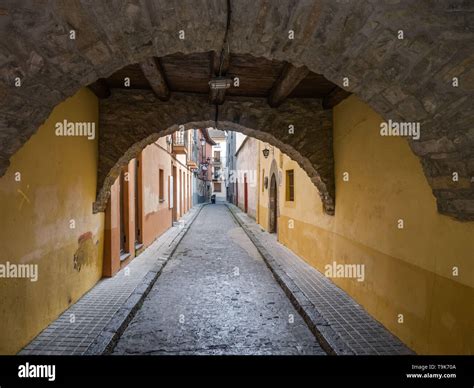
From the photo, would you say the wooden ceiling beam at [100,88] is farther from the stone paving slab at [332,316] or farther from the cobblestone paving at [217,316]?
the stone paving slab at [332,316]

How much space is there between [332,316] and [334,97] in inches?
145

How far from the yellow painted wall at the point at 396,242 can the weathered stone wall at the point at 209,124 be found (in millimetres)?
302

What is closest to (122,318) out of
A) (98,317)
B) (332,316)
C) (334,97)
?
(98,317)

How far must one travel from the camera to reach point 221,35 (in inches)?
86.4

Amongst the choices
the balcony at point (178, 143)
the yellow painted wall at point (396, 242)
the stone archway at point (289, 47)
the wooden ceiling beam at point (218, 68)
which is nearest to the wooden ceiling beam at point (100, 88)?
the wooden ceiling beam at point (218, 68)

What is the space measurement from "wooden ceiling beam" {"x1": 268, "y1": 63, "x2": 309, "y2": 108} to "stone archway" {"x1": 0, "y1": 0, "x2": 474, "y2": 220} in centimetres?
191

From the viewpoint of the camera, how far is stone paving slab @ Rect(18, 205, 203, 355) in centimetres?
Answer: 338

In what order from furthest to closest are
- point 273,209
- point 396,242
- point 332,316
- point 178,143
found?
point 178,143 → point 273,209 → point 332,316 → point 396,242

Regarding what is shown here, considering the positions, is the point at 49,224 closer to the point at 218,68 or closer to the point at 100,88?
the point at 100,88

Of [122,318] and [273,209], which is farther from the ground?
[273,209]

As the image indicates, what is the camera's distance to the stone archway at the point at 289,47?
1794 millimetres

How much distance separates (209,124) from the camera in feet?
19.7

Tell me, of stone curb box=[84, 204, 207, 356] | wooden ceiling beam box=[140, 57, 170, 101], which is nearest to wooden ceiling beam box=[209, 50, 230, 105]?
wooden ceiling beam box=[140, 57, 170, 101]

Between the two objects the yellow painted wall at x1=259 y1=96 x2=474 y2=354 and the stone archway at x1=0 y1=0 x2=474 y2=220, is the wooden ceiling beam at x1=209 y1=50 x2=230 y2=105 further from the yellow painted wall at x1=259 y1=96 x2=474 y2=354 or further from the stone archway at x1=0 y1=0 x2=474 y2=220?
the yellow painted wall at x1=259 y1=96 x2=474 y2=354
